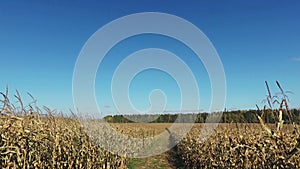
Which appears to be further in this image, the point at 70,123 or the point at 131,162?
the point at 131,162

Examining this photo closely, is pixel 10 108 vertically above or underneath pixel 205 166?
above

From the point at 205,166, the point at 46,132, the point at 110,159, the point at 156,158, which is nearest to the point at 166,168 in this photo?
the point at 156,158

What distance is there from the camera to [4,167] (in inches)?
242

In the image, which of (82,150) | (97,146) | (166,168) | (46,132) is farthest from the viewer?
(166,168)

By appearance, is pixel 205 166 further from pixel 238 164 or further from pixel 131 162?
A: pixel 131 162

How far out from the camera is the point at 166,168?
1540 centimetres

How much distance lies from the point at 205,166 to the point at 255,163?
4.39 meters

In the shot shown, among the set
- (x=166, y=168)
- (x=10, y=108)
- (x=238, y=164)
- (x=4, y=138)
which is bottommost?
(x=166, y=168)

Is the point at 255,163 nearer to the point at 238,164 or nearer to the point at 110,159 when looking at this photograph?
the point at 238,164

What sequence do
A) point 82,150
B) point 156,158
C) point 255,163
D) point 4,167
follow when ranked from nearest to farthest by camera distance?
point 4,167 → point 255,163 → point 82,150 → point 156,158

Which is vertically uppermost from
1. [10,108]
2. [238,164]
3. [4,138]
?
[10,108]

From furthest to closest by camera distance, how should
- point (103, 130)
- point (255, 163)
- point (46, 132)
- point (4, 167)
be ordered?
point (103, 130) < point (46, 132) < point (255, 163) < point (4, 167)

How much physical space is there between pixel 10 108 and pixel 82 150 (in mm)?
2564

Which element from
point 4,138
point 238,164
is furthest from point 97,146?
point 238,164
